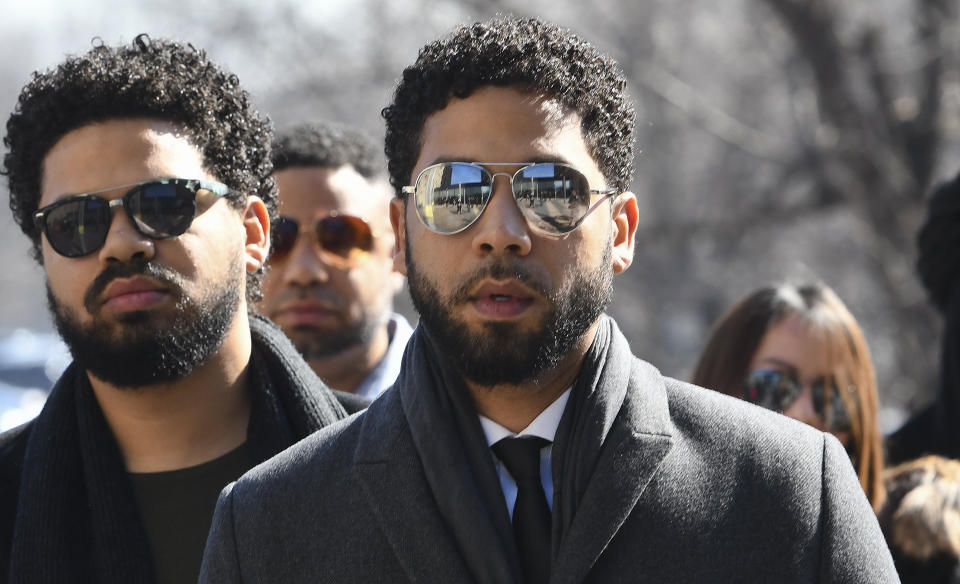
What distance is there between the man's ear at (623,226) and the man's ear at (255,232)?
1.10m

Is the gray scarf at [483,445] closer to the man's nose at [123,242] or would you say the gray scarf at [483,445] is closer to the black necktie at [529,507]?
the black necktie at [529,507]

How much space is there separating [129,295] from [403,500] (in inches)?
37.2

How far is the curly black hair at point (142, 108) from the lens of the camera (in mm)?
3213

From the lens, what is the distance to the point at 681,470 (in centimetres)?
251

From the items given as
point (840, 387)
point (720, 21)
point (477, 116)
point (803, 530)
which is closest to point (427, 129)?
point (477, 116)

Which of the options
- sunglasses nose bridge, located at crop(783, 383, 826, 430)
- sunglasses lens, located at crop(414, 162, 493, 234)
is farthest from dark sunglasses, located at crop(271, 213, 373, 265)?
sunglasses lens, located at crop(414, 162, 493, 234)

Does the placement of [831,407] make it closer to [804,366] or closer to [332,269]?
[804,366]

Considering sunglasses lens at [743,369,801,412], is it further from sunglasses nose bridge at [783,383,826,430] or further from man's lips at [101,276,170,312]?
man's lips at [101,276,170,312]

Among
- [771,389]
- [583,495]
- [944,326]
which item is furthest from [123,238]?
[944,326]

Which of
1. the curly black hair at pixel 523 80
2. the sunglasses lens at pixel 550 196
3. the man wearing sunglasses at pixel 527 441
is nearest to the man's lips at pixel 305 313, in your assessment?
the curly black hair at pixel 523 80

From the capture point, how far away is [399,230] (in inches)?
110

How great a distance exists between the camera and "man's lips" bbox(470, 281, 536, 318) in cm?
248

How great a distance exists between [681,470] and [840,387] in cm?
170

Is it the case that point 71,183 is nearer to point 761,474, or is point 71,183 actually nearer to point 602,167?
point 602,167
